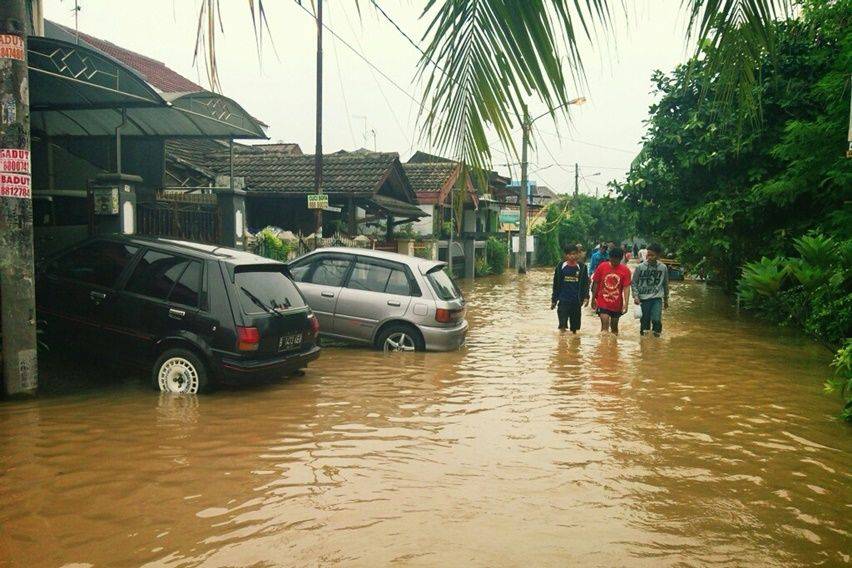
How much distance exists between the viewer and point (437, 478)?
232 inches

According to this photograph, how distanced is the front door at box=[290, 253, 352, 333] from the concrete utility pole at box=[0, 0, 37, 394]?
4701mm

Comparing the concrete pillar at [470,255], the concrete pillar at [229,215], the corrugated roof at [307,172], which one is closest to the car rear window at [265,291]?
the concrete pillar at [229,215]

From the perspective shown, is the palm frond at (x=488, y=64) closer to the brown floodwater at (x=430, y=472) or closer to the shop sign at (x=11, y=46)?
the brown floodwater at (x=430, y=472)

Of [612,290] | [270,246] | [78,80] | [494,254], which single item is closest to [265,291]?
[78,80]

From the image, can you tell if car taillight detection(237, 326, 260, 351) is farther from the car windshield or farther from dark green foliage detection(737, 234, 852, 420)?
dark green foliage detection(737, 234, 852, 420)

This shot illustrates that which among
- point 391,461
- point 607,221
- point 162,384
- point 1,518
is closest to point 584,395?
point 391,461

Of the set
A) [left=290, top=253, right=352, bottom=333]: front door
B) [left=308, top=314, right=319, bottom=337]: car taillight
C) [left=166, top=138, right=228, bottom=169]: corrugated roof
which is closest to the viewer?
[left=308, top=314, right=319, bottom=337]: car taillight

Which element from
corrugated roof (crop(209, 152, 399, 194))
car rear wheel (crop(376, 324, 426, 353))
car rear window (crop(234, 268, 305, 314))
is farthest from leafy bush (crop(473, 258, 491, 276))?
car rear window (crop(234, 268, 305, 314))

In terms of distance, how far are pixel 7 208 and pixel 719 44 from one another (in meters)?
6.98

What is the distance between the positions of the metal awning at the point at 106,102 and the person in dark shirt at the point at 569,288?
20.3 feet

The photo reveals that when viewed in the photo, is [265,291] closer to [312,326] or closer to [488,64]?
[312,326]

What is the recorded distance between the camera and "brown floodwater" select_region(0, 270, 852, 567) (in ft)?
14.9

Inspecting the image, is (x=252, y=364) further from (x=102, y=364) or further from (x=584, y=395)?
(x=584, y=395)

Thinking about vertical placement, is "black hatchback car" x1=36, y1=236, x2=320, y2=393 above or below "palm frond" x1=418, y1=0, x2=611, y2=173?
below
